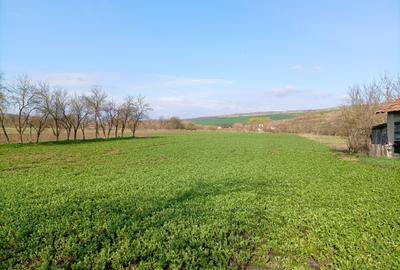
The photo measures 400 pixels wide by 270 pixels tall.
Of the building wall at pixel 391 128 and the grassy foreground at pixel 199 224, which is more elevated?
the building wall at pixel 391 128

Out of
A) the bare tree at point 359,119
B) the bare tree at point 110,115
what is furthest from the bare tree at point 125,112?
the bare tree at point 359,119

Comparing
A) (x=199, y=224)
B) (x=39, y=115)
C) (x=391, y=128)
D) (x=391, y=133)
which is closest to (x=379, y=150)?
(x=391, y=133)

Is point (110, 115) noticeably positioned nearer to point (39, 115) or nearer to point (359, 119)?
point (39, 115)

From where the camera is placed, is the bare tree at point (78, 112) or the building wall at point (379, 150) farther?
the bare tree at point (78, 112)

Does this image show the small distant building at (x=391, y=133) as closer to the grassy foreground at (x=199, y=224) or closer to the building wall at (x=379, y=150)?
the building wall at (x=379, y=150)

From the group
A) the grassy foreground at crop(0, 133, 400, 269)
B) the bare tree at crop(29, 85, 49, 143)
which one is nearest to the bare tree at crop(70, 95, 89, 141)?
the bare tree at crop(29, 85, 49, 143)

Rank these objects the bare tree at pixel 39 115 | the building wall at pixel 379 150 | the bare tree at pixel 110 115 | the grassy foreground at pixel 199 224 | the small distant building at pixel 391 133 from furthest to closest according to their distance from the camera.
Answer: the bare tree at pixel 110 115 → the bare tree at pixel 39 115 → the building wall at pixel 379 150 → the small distant building at pixel 391 133 → the grassy foreground at pixel 199 224

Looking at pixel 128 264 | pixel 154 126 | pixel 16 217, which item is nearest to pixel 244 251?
pixel 128 264

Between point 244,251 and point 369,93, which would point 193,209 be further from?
point 369,93

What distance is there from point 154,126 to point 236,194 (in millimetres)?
98440

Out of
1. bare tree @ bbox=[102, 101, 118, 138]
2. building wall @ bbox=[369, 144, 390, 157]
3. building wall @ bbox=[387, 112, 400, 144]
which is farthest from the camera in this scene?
bare tree @ bbox=[102, 101, 118, 138]

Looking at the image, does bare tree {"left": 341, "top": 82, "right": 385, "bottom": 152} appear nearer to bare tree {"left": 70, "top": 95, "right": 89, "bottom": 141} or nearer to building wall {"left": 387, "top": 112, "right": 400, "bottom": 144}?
building wall {"left": 387, "top": 112, "right": 400, "bottom": 144}

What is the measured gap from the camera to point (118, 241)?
6027mm

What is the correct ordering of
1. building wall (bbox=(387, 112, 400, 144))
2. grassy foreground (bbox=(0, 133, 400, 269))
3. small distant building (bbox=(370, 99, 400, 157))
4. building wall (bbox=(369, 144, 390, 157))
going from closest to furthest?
grassy foreground (bbox=(0, 133, 400, 269))
small distant building (bbox=(370, 99, 400, 157))
building wall (bbox=(387, 112, 400, 144))
building wall (bbox=(369, 144, 390, 157))
